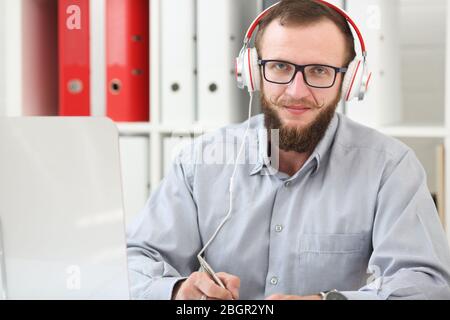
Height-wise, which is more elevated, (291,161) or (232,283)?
(291,161)

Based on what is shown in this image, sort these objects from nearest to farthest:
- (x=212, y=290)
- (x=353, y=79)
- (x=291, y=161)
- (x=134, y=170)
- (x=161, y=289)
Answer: (x=212, y=290)
(x=161, y=289)
(x=353, y=79)
(x=291, y=161)
(x=134, y=170)

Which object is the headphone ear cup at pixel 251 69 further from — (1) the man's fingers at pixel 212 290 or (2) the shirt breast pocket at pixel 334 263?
(1) the man's fingers at pixel 212 290

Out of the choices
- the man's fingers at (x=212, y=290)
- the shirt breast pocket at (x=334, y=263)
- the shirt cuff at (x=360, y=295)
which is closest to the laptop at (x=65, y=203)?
the man's fingers at (x=212, y=290)

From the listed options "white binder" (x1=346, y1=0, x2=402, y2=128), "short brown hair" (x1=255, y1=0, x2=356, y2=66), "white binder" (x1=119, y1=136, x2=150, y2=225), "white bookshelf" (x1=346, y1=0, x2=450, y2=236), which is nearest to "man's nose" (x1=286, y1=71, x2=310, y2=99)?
"short brown hair" (x1=255, y1=0, x2=356, y2=66)

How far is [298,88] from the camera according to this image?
113 cm

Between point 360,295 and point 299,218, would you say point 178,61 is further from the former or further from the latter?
point 360,295

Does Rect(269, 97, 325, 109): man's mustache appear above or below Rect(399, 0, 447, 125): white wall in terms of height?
below

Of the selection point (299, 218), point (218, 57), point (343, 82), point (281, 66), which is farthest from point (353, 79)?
point (218, 57)

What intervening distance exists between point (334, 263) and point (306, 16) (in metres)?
0.45

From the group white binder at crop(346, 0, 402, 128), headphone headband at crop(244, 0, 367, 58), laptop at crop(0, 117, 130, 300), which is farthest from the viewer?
white binder at crop(346, 0, 402, 128)

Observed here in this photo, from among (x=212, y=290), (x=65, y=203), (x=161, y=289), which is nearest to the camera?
(x=65, y=203)

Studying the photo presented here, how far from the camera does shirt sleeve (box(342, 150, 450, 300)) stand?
0.91 m

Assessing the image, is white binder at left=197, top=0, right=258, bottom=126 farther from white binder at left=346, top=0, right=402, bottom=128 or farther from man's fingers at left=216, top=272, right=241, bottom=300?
man's fingers at left=216, top=272, right=241, bottom=300

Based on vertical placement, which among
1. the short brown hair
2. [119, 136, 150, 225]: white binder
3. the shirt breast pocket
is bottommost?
the shirt breast pocket
